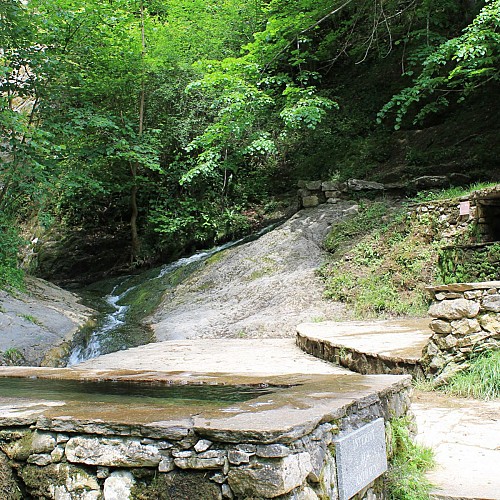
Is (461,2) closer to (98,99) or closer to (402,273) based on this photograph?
(402,273)

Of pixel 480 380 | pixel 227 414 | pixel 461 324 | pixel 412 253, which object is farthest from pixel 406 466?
pixel 412 253

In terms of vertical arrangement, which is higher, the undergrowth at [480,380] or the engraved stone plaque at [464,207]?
the engraved stone plaque at [464,207]

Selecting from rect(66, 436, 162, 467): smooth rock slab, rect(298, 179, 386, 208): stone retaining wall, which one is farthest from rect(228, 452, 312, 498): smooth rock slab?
rect(298, 179, 386, 208): stone retaining wall

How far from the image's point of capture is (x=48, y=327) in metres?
8.62

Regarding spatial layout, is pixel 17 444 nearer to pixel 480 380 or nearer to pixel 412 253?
pixel 480 380

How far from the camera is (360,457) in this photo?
231 centimetres

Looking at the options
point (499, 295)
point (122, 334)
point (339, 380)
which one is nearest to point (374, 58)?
point (122, 334)

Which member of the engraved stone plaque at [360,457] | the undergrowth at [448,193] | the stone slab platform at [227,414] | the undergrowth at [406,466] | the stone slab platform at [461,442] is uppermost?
the undergrowth at [448,193]

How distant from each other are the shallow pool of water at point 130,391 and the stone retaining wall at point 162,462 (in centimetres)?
62

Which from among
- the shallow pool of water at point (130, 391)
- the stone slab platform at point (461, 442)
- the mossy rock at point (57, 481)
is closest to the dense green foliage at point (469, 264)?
the stone slab platform at point (461, 442)

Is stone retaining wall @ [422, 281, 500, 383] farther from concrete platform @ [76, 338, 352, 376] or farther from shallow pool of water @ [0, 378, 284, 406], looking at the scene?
shallow pool of water @ [0, 378, 284, 406]

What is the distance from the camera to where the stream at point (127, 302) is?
9125 millimetres

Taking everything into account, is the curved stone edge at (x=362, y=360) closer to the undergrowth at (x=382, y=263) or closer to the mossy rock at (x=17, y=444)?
the undergrowth at (x=382, y=263)

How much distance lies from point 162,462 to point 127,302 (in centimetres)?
1058
